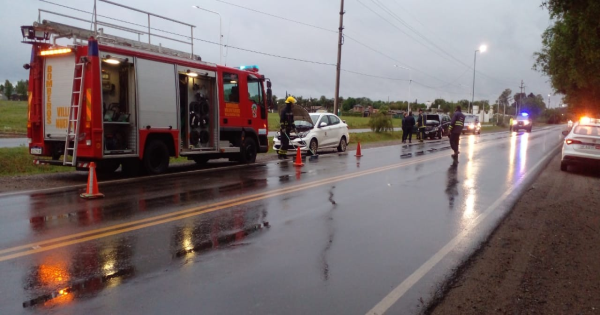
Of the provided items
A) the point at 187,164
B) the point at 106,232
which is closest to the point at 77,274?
the point at 106,232

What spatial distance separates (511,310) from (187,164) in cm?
1309

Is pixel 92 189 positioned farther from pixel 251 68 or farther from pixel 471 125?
pixel 471 125

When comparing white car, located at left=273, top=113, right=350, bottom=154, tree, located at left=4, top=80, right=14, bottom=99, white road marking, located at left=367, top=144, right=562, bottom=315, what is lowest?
white road marking, located at left=367, top=144, right=562, bottom=315

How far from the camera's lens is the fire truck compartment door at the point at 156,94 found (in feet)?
39.6

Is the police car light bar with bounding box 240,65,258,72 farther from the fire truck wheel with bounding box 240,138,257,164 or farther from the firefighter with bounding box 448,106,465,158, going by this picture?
the firefighter with bounding box 448,106,465,158

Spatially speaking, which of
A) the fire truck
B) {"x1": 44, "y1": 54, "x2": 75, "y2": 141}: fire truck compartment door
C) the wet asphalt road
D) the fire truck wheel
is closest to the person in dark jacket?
the fire truck wheel

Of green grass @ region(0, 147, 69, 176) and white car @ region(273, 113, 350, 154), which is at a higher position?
white car @ region(273, 113, 350, 154)

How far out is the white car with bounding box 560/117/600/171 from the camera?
47.2 ft

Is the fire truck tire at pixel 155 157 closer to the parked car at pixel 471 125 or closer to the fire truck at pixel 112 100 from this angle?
the fire truck at pixel 112 100

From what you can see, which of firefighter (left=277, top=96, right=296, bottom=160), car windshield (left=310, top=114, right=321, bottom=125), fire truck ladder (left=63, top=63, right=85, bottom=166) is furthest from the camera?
car windshield (left=310, top=114, right=321, bottom=125)

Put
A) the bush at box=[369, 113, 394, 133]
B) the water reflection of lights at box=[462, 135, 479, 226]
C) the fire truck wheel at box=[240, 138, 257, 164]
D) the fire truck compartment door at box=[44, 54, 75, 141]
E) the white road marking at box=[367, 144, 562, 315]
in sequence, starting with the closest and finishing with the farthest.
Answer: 1. the white road marking at box=[367, 144, 562, 315]
2. the water reflection of lights at box=[462, 135, 479, 226]
3. the fire truck compartment door at box=[44, 54, 75, 141]
4. the fire truck wheel at box=[240, 138, 257, 164]
5. the bush at box=[369, 113, 394, 133]

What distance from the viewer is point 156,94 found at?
12.4 metres

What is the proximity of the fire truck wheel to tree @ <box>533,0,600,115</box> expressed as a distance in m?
9.56

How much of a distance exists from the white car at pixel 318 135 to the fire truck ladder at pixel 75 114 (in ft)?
28.1
